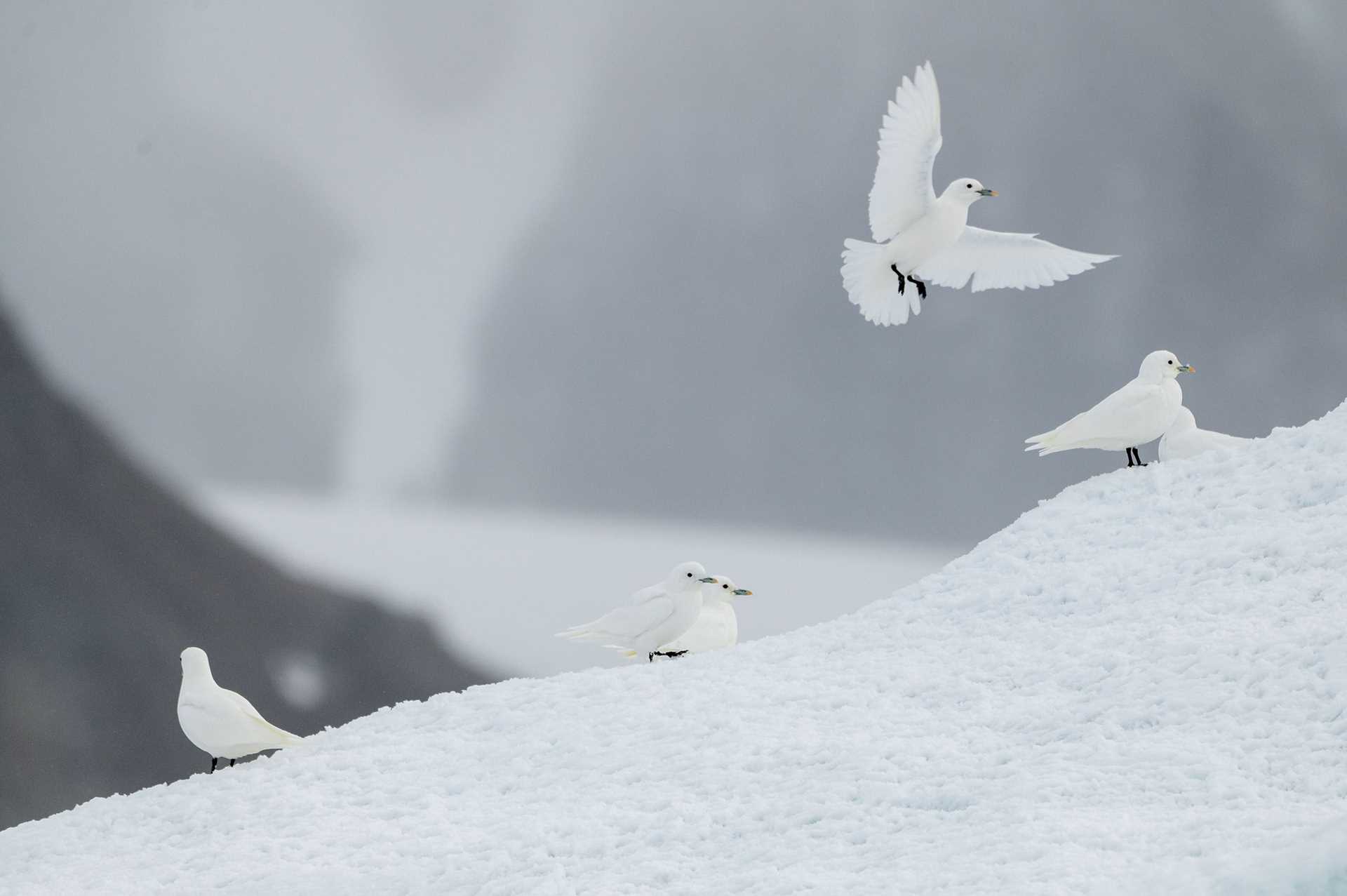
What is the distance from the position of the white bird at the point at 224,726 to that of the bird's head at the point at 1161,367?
5.41 m

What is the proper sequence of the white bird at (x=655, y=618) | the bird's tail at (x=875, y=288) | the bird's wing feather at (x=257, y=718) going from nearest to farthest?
the bird's wing feather at (x=257, y=718)
the white bird at (x=655, y=618)
the bird's tail at (x=875, y=288)

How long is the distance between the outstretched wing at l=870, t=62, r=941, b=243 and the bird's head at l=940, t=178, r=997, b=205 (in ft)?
0.77

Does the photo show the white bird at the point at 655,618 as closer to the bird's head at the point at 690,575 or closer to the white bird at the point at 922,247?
the bird's head at the point at 690,575

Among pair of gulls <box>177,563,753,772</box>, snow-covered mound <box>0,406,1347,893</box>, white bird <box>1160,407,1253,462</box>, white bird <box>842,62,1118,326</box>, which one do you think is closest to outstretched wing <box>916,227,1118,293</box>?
white bird <box>842,62,1118,326</box>

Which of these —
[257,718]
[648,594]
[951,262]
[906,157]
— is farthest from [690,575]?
[951,262]

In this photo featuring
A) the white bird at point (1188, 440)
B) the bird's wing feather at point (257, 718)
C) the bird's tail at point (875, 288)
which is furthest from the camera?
the bird's tail at point (875, 288)

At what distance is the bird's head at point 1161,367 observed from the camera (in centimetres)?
853

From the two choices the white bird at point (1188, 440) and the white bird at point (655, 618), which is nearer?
the white bird at point (655, 618)

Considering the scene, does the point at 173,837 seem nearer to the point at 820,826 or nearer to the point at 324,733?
the point at 324,733

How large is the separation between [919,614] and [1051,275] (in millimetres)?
4359

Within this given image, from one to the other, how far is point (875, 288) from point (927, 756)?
5595mm

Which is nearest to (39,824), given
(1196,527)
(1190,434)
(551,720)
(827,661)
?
(551,720)

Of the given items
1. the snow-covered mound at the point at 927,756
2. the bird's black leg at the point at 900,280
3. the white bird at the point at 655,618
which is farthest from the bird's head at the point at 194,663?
the bird's black leg at the point at 900,280

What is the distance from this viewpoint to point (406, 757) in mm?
6781
